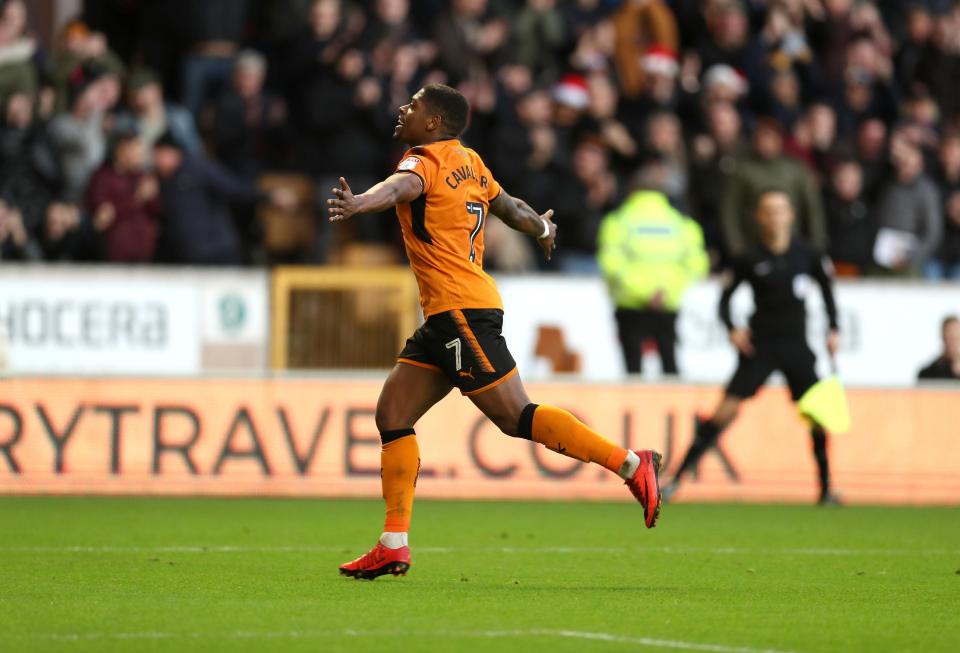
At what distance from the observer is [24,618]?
722 centimetres

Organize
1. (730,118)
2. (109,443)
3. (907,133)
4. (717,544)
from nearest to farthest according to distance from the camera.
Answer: (717,544) → (109,443) → (730,118) → (907,133)

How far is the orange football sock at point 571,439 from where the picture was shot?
8656mm

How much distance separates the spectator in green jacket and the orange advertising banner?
115cm

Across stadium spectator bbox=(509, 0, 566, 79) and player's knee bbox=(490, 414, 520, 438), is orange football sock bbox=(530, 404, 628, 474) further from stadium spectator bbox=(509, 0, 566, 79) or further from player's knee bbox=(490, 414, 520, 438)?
stadium spectator bbox=(509, 0, 566, 79)

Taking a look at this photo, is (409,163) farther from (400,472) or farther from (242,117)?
(242,117)

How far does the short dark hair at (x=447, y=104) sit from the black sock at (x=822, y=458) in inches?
261

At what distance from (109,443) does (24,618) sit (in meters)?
7.62

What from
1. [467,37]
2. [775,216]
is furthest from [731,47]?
[775,216]

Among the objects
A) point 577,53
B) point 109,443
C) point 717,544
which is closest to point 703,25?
point 577,53

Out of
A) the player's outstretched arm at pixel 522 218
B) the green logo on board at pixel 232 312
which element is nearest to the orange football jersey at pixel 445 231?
the player's outstretched arm at pixel 522 218

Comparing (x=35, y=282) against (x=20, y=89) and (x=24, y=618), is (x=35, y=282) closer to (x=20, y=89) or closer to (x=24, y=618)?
(x=20, y=89)

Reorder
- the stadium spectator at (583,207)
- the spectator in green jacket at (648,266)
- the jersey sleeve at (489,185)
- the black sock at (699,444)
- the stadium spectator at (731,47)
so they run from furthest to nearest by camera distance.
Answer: the stadium spectator at (731,47) → the stadium spectator at (583,207) → the spectator in green jacket at (648,266) → the black sock at (699,444) → the jersey sleeve at (489,185)

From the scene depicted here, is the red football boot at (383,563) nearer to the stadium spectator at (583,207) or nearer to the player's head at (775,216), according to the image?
the player's head at (775,216)

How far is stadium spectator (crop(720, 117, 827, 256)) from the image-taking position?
1739 centimetres
